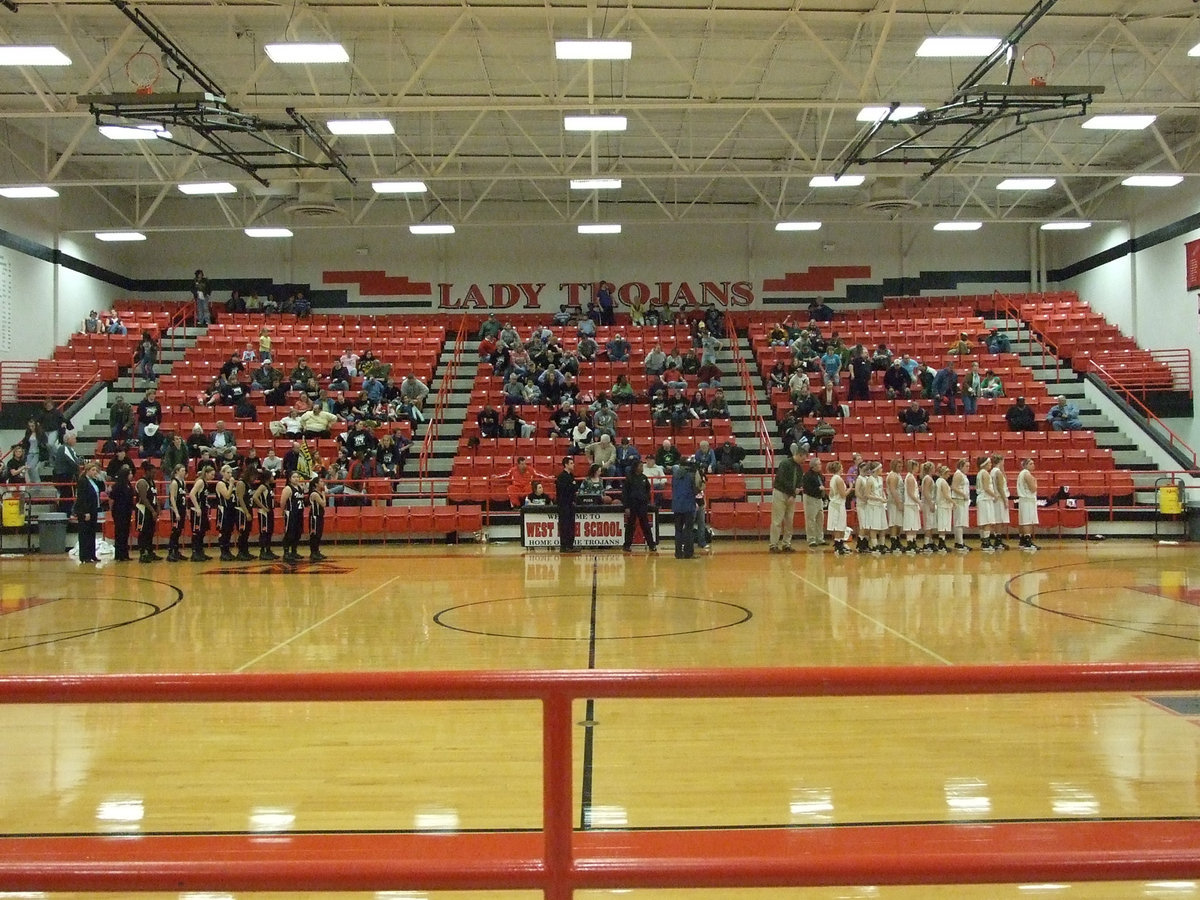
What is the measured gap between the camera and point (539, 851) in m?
2.47

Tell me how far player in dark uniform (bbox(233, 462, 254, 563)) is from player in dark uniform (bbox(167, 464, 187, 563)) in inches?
37.2

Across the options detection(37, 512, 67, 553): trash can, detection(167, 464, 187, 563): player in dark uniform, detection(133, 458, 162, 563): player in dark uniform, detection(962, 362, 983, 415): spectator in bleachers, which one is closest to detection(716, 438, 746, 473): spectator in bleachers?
detection(962, 362, 983, 415): spectator in bleachers

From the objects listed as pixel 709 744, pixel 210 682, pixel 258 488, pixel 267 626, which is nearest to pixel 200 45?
pixel 258 488

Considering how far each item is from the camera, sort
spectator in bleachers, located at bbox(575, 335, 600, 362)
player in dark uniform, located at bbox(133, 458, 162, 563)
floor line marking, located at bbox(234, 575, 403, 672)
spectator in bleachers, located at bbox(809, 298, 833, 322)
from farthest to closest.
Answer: spectator in bleachers, located at bbox(809, 298, 833, 322) < spectator in bleachers, located at bbox(575, 335, 600, 362) < player in dark uniform, located at bbox(133, 458, 162, 563) < floor line marking, located at bbox(234, 575, 403, 672)

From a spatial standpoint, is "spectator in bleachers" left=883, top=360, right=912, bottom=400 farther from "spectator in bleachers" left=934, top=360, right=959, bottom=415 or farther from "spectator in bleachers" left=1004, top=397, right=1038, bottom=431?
"spectator in bleachers" left=1004, top=397, right=1038, bottom=431

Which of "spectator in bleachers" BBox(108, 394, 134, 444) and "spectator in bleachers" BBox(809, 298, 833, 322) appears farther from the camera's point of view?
"spectator in bleachers" BBox(809, 298, 833, 322)

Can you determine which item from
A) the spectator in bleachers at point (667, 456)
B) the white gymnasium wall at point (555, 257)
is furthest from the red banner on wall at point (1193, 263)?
the spectator in bleachers at point (667, 456)

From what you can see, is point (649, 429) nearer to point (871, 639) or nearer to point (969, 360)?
point (969, 360)

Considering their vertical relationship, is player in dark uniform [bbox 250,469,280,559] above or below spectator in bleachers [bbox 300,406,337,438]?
below

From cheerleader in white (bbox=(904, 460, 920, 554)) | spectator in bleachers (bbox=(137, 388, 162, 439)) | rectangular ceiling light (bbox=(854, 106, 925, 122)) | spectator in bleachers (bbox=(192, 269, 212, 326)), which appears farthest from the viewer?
spectator in bleachers (bbox=(192, 269, 212, 326))

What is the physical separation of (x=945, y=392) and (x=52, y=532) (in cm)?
1916

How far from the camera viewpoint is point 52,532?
19.5m

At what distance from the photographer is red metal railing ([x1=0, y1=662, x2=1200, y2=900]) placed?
2230mm

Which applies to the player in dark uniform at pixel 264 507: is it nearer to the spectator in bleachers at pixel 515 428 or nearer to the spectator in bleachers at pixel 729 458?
the spectator in bleachers at pixel 515 428
